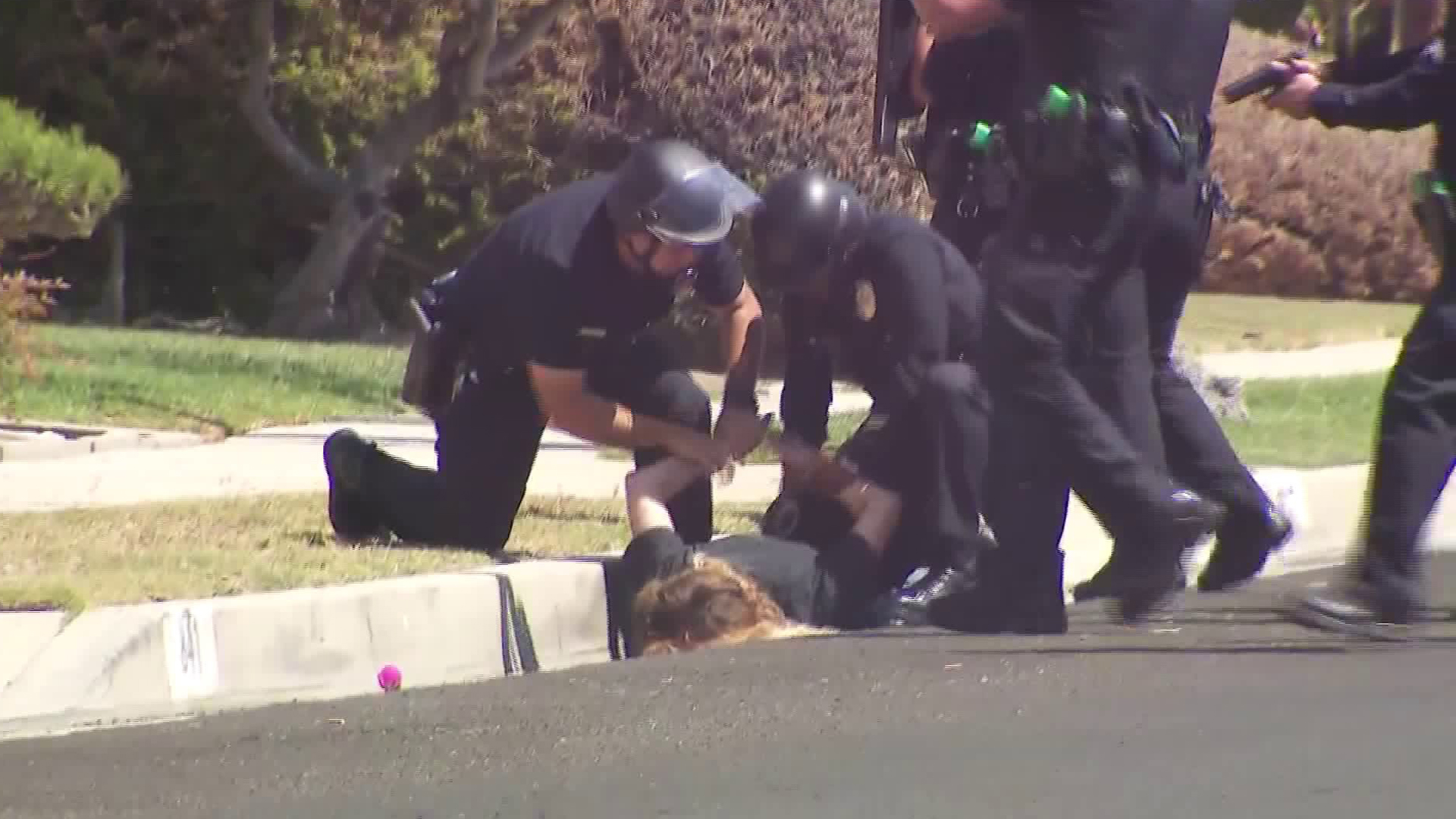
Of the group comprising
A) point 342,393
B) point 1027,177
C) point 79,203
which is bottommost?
Result: point 342,393

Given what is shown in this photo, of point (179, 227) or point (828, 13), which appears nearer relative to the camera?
point (828, 13)

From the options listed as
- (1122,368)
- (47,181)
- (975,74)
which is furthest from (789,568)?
(47,181)

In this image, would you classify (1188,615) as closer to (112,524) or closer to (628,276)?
(628,276)

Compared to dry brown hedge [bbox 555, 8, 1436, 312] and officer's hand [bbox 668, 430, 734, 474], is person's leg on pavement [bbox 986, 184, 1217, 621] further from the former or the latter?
dry brown hedge [bbox 555, 8, 1436, 312]

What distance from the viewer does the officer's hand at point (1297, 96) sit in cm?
603

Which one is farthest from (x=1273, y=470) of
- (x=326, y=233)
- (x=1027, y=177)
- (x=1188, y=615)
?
(x=326, y=233)

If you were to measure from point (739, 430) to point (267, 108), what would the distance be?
8.23 meters

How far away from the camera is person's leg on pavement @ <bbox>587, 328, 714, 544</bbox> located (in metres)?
6.52

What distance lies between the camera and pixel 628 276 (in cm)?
635

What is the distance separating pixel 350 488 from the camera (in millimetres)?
6855

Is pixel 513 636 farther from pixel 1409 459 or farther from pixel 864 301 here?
pixel 1409 459

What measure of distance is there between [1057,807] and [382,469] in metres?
3.11

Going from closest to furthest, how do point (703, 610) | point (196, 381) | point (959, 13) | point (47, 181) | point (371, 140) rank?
point (703, 610) → point (959, 13) → point (47, 181) → point (196, 381) → point (371, 140)

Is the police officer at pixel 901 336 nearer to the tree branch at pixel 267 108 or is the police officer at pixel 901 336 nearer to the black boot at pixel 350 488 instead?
the black boot at pixel 350 488
